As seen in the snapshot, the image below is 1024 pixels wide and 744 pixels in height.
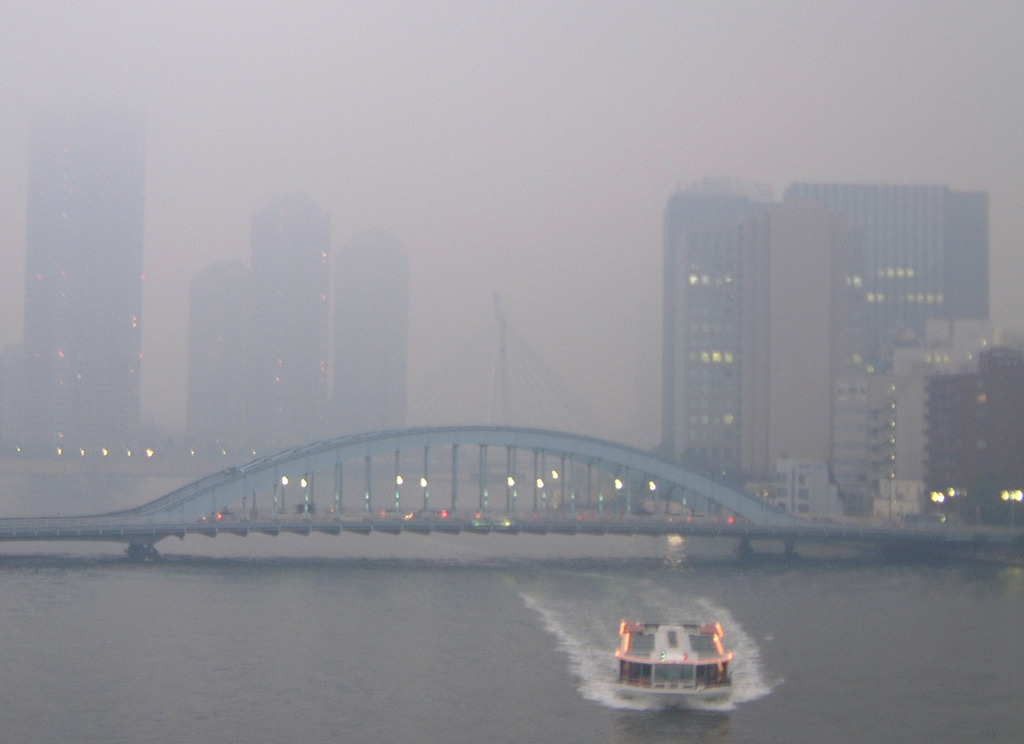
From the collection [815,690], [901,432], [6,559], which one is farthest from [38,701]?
[901,432]

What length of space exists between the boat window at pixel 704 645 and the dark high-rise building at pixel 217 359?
103148mm

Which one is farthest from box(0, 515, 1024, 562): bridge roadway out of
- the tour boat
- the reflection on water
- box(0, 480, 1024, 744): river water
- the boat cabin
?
the reflection on water

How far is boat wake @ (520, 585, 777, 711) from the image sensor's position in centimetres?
2025

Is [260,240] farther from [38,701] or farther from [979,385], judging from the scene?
[38,701]

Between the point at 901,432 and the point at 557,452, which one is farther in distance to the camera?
the point at 901,432

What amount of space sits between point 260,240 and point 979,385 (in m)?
114

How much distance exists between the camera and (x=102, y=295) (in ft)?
413

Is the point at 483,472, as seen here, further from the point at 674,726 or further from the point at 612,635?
the point at 674,726

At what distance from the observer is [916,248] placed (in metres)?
124

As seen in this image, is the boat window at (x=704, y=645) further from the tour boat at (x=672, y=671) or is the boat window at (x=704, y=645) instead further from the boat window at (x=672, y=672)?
the boat window at (x=672, y=672)

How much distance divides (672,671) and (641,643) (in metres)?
1.55

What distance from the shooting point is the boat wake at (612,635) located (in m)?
20.2

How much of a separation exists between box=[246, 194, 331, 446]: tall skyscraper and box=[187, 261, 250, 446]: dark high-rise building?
1600 mm

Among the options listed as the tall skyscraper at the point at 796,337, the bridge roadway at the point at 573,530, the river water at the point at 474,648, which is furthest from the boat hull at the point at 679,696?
the tall skyscraper at the point at 796,337
